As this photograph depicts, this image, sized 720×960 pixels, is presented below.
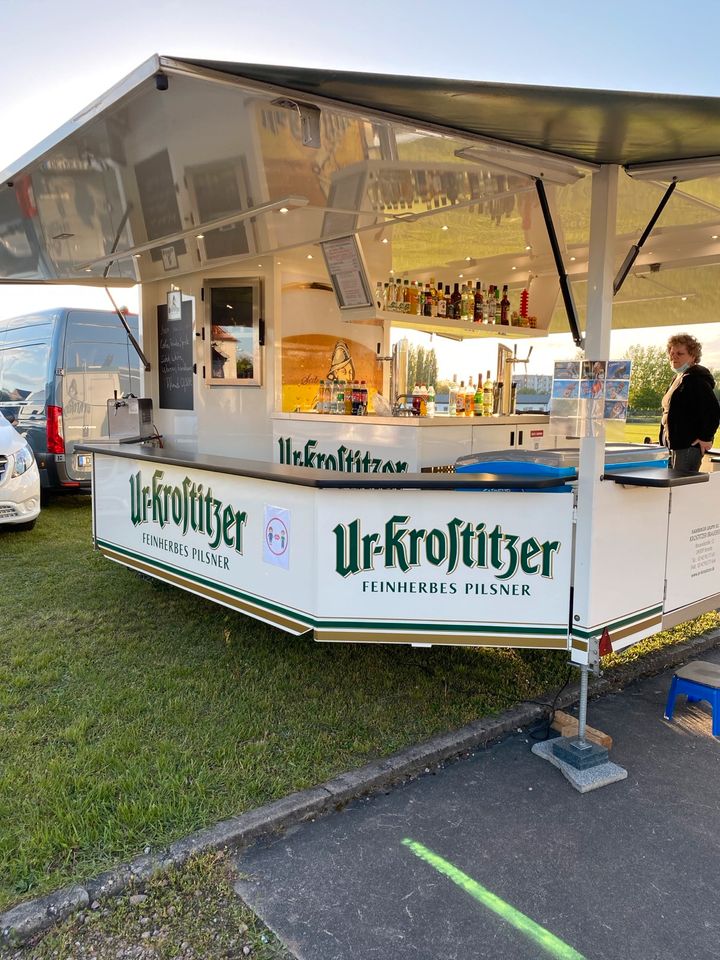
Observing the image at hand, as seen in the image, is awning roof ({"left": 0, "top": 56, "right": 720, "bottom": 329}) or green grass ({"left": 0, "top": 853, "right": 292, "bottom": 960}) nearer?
green grass ({"left": 0, "top": 853, "right": 292, "bottom": 960})

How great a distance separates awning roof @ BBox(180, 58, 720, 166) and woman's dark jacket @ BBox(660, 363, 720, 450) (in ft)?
6.24

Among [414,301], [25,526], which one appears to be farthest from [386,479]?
[25,526]

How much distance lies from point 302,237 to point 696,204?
7.83 ft

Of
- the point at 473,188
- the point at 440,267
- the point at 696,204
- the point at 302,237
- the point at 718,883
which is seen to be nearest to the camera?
the point at 718,883

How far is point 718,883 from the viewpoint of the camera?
2359 mm

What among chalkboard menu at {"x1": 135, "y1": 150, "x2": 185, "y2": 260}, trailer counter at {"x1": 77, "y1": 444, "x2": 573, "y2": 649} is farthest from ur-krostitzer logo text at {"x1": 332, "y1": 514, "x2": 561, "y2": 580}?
chalkboard menu at {"x1": 135, "y1": 150, "x2": 185, "y2": 260}

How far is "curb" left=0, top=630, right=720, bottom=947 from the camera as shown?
83.7 inches

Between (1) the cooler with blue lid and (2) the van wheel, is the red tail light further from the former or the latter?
(1) the cooler with blue lid

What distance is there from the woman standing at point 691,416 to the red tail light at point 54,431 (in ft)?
23.6

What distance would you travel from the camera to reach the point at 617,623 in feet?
10.2

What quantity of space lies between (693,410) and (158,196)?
3.29 meters

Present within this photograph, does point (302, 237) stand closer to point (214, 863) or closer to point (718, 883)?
point (214, 863)

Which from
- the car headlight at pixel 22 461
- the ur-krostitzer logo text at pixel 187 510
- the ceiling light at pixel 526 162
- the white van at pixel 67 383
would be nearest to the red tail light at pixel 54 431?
the white van at pixel 67 383

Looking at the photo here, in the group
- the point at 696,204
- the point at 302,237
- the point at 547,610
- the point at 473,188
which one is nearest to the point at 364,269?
the point at 302,237
